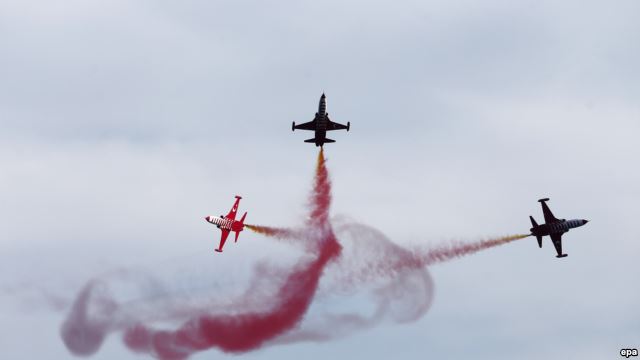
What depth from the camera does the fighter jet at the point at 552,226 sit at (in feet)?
403

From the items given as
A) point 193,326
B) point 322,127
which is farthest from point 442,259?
point 193,326

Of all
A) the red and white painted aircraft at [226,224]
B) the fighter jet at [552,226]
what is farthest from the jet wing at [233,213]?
the fighter jet at [552,226]

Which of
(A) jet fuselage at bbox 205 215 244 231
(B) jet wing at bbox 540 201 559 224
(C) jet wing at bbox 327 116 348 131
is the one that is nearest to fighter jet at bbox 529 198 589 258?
(B) jet wing at bbox 540 201 559 224

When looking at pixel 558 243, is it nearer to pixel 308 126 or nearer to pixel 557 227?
pixel 557 227

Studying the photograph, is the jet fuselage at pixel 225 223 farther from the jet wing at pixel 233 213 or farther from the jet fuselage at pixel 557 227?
the jet fuselage at pixel 557 227

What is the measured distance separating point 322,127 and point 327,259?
54.1 ft

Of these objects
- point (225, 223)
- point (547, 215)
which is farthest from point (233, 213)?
point (547, 215)

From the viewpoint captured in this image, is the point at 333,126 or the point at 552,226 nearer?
the point at 552,226

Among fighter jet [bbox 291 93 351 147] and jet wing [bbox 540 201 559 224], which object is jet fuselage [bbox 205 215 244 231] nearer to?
fighter jet [bbox 291 93 351 147]

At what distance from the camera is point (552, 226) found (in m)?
124

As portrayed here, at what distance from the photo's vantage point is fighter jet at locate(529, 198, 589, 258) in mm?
122812

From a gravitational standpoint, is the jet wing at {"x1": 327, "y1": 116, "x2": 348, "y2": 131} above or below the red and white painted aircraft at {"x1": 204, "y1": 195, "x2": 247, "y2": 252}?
above

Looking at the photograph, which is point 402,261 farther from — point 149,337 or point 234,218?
point 149,337

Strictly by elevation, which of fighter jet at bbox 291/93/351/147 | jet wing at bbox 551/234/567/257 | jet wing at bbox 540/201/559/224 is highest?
fighter jet at bbox 291/93/351/147
